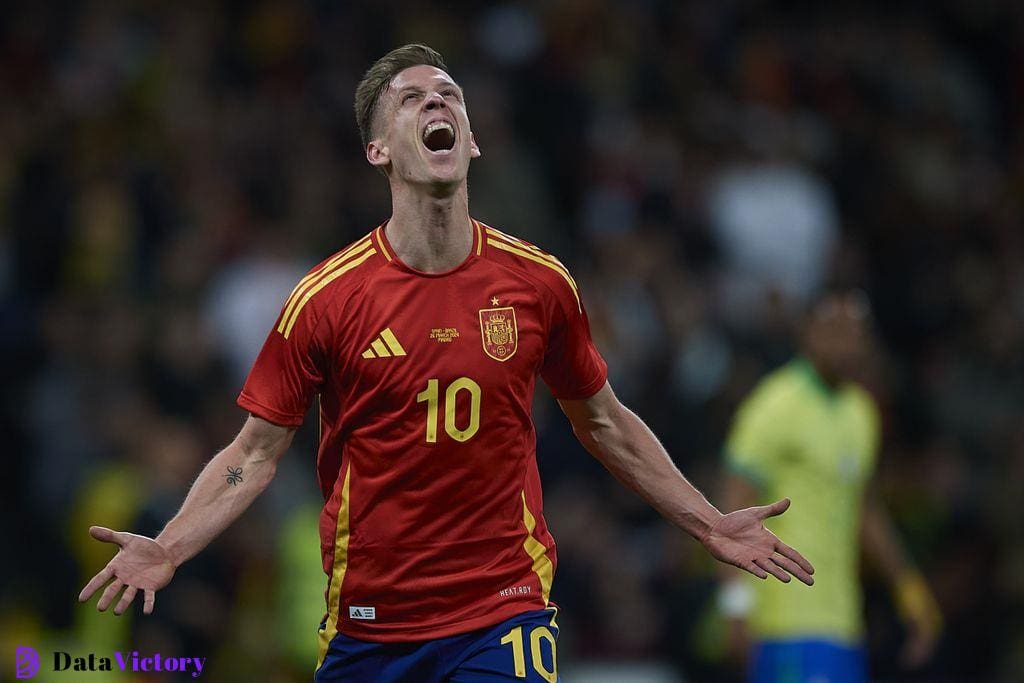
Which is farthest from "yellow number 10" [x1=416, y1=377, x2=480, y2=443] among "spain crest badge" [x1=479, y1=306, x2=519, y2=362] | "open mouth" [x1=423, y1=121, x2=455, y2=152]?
"open mouth" [x1=423, y1=121, x2=455, y2=152]

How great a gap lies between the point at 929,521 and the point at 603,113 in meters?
3.98

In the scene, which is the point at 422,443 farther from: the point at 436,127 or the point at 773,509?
the point at 773,509

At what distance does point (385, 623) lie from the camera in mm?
4988

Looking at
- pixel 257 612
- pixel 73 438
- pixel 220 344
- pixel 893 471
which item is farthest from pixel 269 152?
pixel 893 471

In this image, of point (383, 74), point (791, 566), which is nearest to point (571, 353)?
point (791, 566)

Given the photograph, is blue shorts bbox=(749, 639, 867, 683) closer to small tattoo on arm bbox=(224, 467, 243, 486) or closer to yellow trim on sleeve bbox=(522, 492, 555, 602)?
yellow trim on sleeve bbox=(522, 492, 555, 602)

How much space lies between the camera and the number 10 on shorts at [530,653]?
4895mm

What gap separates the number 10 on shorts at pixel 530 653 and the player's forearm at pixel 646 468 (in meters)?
0.62

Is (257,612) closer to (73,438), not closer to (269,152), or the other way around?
(73,438)

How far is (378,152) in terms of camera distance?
5.29 metres

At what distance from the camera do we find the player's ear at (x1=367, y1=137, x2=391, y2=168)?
5.24m

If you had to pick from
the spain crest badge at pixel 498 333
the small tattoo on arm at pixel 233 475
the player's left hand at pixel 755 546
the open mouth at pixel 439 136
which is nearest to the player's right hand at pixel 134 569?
Answer: the small tattoo on arm at pixel 233 475

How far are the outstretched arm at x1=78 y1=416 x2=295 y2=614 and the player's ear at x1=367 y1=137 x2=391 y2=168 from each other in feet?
2.97

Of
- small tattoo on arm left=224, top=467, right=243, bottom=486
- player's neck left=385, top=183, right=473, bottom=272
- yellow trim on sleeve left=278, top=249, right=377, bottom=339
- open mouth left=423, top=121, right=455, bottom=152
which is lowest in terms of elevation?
small tattoo on arm left=224, top=467, right=243, bottom=486
